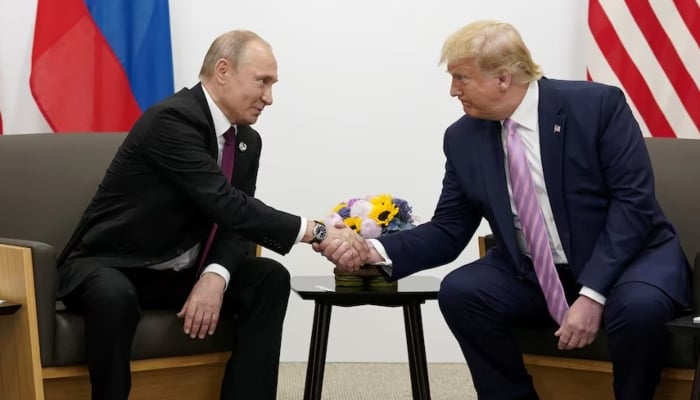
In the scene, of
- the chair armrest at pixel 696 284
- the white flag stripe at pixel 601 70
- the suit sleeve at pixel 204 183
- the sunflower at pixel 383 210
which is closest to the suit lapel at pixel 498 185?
the sunflower at pixel 383 210

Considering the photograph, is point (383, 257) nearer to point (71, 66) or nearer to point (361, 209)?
point (361, 209)

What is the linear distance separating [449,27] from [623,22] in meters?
0.77

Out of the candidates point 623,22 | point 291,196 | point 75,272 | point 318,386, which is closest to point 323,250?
point 318,386

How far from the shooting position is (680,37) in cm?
452

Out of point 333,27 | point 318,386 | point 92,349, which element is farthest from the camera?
point 333,27

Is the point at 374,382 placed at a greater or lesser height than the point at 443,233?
lesser

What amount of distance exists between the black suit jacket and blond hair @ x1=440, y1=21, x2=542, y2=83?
0.74 meters

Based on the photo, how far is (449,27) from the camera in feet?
16.0

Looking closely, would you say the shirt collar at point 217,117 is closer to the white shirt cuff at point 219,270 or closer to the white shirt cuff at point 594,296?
the white shirt cuff at point 219,270

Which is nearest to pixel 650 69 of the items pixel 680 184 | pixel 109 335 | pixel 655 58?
pixel 655 58

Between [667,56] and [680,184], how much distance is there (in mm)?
1137

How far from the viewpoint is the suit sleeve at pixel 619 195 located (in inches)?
120

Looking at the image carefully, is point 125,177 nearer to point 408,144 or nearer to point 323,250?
point 323,250

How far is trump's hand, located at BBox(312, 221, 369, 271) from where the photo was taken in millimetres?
3373
